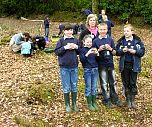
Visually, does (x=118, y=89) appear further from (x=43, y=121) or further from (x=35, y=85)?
(x=43, y=121)

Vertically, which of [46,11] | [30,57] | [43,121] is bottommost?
[43,121]

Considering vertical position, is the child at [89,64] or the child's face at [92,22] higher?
the child's face at [92,22]

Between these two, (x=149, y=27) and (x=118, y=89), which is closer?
(x=118, y=89)

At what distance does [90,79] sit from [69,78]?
0.44m

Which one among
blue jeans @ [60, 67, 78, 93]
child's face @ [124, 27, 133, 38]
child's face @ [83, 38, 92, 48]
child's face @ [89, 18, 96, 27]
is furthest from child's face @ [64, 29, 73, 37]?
child's face @ [124, 27, 133, 38]

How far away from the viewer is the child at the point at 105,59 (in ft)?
26.4

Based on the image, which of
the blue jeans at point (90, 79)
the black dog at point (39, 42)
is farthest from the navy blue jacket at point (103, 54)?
the black dog at point (39, 42)

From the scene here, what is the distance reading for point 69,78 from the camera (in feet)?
25.8

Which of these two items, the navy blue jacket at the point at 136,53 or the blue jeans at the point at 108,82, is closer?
the navy blue jacket at the point at 136,53

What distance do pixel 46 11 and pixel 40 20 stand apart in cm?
135

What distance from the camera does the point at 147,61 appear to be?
13.6 m

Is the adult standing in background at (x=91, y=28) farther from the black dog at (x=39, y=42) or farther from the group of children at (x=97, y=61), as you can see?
the black dog at (x=39, y=42)

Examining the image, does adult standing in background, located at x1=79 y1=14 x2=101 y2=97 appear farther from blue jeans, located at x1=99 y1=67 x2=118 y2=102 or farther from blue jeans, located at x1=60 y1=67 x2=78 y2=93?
blue jeans, located at x1=99 y1=67 x2=118 y2=102

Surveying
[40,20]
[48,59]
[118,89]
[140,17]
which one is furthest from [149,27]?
[118,89]
